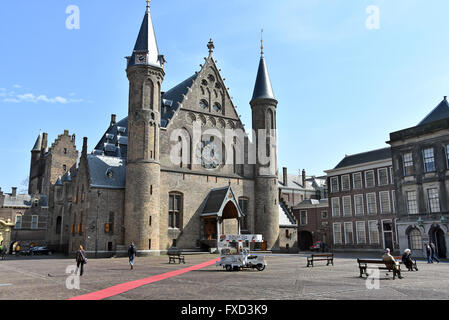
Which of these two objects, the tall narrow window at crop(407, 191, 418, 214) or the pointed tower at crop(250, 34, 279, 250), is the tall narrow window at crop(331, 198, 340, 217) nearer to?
the pointed tower at crop(250, 34, 279, 250)

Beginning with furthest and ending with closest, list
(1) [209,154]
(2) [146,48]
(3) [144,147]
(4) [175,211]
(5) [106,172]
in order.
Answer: (1) [209,154], (4) [175,211], (2) [146,48], (5) [106,172], (3) [144,147]

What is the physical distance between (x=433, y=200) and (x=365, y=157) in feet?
63.1

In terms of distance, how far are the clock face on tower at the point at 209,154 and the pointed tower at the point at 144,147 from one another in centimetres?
600

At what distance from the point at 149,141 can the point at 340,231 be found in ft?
98.2

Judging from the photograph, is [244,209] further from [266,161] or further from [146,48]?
[146,48]

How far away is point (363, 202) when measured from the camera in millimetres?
52031

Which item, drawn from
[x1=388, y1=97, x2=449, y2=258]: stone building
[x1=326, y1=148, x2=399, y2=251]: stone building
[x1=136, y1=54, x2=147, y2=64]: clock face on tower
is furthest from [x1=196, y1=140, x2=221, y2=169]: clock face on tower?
[x1=326, y1=148, x2=399, y2=251]: stone building

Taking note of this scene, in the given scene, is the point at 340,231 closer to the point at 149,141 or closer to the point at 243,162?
the point at 243,162

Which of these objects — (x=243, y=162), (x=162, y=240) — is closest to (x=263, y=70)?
(x=243, y=162)

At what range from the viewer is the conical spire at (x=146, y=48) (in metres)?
40.9

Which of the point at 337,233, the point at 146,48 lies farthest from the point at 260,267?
the point at 337,233

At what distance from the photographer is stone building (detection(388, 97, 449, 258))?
111 feet

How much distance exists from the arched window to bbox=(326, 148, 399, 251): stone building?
1161cm
